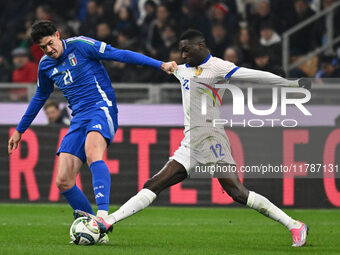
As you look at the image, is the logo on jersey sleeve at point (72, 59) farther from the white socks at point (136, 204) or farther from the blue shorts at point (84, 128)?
the white socks at point (136, 204)

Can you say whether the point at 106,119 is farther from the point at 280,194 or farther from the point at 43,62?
the point at 280,194

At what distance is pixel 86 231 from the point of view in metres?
8.36

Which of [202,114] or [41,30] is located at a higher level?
[41,30]

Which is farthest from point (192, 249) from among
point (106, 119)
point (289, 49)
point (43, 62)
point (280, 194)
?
point (289, 49)

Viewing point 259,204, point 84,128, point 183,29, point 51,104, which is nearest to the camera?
point 259,204

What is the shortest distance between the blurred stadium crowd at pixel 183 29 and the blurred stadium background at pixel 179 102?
0.02m

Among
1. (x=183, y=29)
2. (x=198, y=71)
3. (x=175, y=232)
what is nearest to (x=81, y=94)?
(x=198, y=71)

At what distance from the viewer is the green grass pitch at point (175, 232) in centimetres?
820

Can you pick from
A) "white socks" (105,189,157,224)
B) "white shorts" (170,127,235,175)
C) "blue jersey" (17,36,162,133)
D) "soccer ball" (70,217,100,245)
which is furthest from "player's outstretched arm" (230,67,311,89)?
"soccer ball" (70,217,100,245)

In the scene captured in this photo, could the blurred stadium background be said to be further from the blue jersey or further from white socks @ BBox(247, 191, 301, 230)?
the blue jersey

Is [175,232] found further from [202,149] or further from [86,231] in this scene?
[86,231]

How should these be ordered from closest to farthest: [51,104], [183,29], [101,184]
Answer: [101,184], [51,104], [183,29]

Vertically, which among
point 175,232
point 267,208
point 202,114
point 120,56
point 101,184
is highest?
point 120,56

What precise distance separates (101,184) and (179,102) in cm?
596
